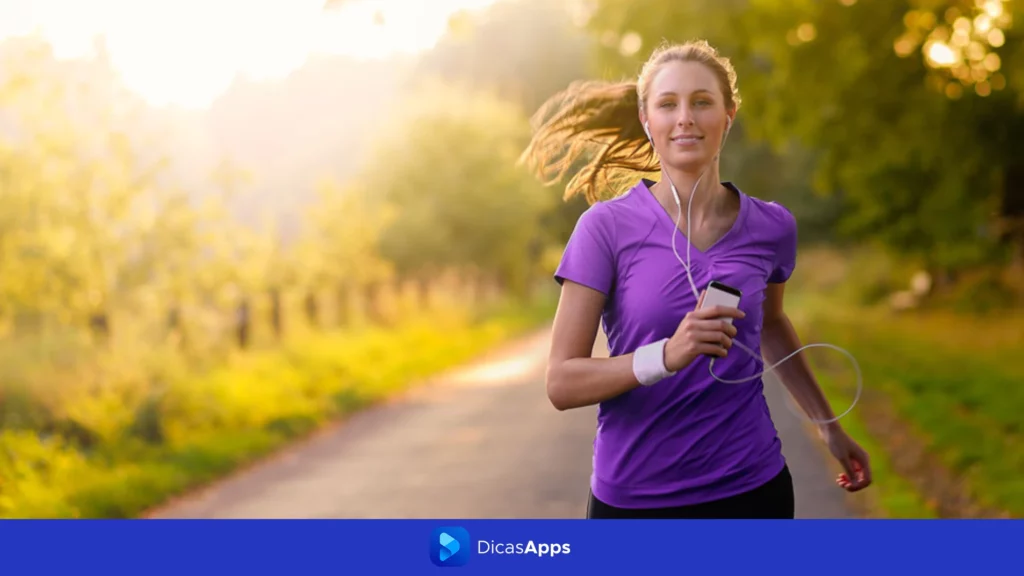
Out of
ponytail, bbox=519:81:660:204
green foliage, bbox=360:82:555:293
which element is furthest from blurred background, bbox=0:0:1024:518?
green foliage, bbox=360:82:555:293

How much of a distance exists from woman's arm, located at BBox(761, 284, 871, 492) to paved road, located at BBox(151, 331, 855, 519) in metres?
3.90

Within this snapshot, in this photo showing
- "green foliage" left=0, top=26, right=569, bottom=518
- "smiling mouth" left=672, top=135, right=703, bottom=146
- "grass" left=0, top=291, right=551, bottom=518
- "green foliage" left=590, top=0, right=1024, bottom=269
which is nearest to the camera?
"smiling mouth" left=672, top=135, right=703, bottom=146

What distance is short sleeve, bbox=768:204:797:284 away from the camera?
2.65 m

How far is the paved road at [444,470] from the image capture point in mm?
7402

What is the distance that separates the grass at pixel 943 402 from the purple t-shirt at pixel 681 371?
424 centimetres

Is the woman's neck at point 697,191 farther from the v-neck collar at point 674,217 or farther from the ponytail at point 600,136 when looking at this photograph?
the ponytail at point 600,136

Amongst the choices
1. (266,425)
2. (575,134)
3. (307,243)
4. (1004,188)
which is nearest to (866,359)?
(1004,188)

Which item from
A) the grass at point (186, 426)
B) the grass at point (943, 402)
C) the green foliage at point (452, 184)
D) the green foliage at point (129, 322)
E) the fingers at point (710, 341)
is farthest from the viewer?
the green foliage at point (452, 184)

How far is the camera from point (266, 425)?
10711 mm

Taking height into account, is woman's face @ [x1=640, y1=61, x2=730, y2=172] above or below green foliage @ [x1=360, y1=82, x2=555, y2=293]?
below

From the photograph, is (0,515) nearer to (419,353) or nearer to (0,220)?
(0,220)

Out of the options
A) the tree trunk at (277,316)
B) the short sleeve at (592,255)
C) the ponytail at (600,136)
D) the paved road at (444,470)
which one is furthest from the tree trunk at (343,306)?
the short sleeve at (592,255)

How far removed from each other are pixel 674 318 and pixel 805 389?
0.68m

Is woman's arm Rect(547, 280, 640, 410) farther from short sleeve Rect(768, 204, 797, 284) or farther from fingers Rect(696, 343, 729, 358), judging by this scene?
short sleeve Rect(768, 204, 797, 284)
